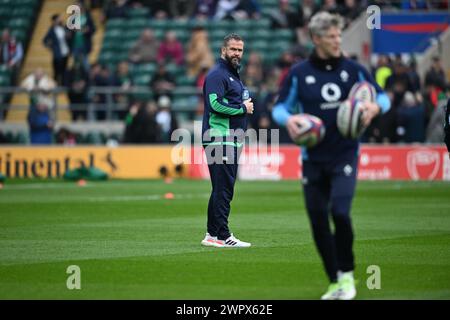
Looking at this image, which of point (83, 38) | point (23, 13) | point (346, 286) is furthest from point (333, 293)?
point (23, 13)

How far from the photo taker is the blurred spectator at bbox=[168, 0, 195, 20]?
131 ft

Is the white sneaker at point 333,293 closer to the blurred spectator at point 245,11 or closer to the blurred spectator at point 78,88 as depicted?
the blurred spectator at point 78,88

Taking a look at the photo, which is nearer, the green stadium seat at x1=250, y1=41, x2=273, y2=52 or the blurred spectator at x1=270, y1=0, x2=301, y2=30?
the blurred spectator at x1=270, y1=0, x2=301, y2=30

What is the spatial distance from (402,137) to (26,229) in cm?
1620

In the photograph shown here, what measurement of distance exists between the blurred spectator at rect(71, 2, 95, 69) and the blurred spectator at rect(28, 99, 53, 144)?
11.1 ft

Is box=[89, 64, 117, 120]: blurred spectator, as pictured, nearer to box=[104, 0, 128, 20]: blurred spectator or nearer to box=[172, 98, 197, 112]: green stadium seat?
box=[172, 98, 197, 112]: green stadium seat

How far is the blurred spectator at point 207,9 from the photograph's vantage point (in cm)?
3888

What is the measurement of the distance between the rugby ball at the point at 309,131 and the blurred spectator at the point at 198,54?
83.2 feet

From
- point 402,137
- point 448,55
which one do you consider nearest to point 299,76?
point 402,137

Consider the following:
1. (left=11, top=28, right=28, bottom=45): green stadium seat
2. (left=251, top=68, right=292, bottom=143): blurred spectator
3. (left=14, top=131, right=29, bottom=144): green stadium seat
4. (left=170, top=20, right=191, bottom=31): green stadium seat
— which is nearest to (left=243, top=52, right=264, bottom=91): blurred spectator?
(left=251, top=68, right=292, bottom=143): blurred spectator

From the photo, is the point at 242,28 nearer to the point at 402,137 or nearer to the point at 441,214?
the point at 402,137

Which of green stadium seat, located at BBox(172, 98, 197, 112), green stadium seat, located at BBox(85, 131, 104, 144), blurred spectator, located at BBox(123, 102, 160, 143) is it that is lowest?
green stadium seat, located at BBox(85, 131, 104, 144)

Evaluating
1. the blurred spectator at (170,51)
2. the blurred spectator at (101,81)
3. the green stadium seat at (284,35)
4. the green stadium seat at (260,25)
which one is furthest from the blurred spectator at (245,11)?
the blurred spectator at (101,81)

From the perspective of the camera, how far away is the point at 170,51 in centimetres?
3669
